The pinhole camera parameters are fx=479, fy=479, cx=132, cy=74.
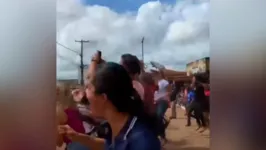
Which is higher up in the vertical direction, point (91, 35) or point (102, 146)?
point (91, 35)

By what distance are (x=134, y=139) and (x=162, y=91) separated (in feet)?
0.67

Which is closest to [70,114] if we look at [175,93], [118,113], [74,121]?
[74,121]

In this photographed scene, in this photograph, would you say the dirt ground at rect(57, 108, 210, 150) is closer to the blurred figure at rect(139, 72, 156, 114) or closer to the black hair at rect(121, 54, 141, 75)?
the blurred figure at rect(139, 72, 156, 114)

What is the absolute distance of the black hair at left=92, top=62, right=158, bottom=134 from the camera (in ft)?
5.77

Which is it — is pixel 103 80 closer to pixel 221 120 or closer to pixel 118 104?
pixel 118 104

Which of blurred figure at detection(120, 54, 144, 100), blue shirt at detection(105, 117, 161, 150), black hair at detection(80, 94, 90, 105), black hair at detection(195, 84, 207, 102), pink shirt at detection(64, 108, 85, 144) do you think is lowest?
blue shirt at detection(105, 117, 161, 150)

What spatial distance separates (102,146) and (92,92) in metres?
0.20

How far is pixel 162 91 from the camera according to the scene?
1.77 metres

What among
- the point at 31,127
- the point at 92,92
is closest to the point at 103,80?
the point at 92,92

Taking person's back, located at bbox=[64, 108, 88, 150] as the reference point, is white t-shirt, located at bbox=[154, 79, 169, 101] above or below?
above

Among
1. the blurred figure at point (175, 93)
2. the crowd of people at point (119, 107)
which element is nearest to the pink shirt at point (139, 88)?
the crowd of people at point (119, 107)

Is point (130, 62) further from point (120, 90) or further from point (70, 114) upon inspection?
point (70, 114)

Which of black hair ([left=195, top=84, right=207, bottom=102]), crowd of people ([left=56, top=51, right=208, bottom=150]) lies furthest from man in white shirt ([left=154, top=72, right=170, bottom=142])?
black hair ([left=195, top=84, right=207, bottom=102])

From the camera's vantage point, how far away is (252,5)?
170cm
